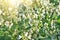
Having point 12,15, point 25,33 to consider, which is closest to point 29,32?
point 25,33

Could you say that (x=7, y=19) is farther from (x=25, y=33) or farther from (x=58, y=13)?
(x=58, y=13)

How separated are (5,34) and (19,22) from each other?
16cm

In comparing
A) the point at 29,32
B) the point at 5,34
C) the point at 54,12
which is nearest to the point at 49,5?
the point at 54,12

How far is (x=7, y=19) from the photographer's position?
71.6 inches

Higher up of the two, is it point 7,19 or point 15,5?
point 15,5

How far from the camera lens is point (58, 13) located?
200cm

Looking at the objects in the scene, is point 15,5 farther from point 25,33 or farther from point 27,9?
point 25,33

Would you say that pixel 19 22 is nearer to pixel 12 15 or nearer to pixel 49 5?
pixel 12 15

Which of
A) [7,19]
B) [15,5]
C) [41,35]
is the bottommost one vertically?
[41,35]

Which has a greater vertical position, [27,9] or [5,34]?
[27,9]

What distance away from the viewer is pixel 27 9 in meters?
1.91

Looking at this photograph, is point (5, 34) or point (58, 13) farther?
point (58, 13)

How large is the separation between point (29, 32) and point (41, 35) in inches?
4.6

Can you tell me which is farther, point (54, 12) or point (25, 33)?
point (54, 12)
